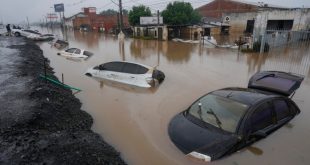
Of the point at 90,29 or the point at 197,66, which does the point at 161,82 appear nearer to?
the point at 197,66

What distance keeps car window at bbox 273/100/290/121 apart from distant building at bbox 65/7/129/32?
5011 cm

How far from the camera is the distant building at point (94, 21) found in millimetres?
57875

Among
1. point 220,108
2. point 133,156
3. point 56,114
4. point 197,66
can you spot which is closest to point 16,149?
point 56,114

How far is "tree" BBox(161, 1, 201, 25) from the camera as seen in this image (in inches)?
1465

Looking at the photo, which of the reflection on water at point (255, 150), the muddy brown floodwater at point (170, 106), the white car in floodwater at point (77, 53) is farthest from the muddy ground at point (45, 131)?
the white car in floodwater at point (77, 53)

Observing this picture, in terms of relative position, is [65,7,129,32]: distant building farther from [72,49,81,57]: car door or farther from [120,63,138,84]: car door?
[120,63,138,84]: car door

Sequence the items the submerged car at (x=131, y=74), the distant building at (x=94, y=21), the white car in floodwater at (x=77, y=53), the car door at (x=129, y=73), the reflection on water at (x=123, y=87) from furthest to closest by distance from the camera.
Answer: the distant building at (x=94, y=21)
the white car in floodwater at (x=77, y=53)
the car door at (x=129, y=73)
the submerged car at (x=131, y=74)
the reflection on water at (x=123, y=87)

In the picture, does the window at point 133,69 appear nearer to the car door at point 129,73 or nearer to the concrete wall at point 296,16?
the car door at point 129,73

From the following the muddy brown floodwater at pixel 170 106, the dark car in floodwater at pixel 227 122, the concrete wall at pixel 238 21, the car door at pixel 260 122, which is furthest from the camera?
the concrete wall at pixel 238 21

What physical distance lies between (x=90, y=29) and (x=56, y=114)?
2438 inches

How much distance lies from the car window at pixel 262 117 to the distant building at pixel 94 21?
50461 millimetres

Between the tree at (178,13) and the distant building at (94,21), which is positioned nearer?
the tree at (178,13)

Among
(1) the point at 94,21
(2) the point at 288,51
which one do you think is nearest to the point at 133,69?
(2) the point at 288,51

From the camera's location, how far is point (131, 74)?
1080cm
